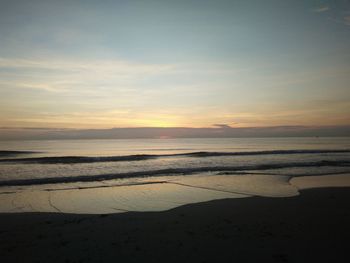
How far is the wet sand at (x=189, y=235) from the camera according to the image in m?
5.28

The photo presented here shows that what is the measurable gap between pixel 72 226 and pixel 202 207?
4397mm

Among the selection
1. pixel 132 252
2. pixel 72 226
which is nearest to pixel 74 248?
pixel 132 252

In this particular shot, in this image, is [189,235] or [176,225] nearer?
[189,235]

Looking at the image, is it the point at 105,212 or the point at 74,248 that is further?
the point at 105,212

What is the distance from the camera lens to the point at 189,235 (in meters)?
6.46

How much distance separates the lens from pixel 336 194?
38.1 feet

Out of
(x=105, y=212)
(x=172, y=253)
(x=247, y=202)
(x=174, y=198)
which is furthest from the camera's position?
(x=174, y=198)

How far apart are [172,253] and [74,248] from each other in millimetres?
2099

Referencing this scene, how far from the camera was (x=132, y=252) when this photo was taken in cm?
547

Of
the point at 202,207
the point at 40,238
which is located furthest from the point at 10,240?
the point at 202,207

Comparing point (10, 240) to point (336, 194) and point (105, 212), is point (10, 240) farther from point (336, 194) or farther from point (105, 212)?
point (336, 194)

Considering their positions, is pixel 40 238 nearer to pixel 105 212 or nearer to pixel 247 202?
pixel 105 212

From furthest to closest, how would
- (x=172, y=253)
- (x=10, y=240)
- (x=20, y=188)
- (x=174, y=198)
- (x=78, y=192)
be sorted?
1. (x=20, y=188)
2. (x=78, y=192)
3. (x=174, y=198)
4. (x=10, y=240)
5. (x=172, y=253)

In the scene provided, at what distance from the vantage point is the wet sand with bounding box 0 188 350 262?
528 cm
